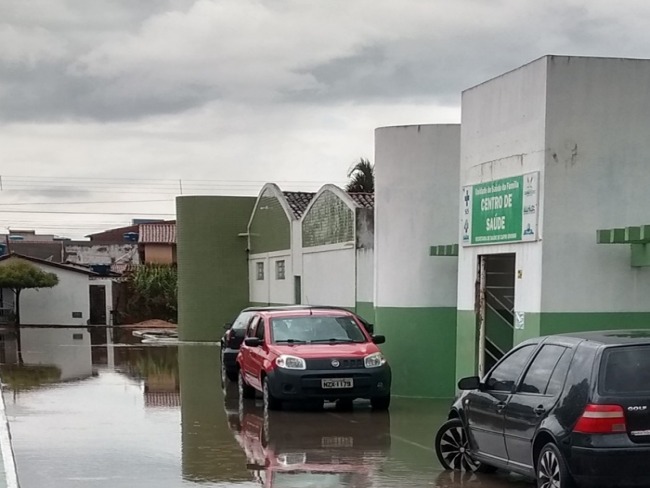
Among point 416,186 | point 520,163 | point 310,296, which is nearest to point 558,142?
point 520,163

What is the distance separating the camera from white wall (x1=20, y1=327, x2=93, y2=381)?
72.2 feet

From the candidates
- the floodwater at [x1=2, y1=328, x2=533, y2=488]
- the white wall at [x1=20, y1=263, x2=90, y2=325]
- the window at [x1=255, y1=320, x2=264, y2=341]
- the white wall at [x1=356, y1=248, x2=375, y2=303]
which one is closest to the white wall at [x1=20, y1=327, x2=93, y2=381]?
the floodwater at [x1=2, y1=328, x2=533, y2=488]

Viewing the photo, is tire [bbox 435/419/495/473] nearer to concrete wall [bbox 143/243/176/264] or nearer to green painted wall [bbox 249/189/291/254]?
green painted wall [bbox 249/189/291/254]

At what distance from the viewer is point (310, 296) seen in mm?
23422

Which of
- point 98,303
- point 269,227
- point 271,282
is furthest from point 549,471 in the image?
point 98,303

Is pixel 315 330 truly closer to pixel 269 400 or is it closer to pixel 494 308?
pixel 269 400

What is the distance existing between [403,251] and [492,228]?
3.41m

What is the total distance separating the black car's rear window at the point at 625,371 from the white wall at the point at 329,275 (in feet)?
40.6

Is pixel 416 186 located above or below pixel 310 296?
above

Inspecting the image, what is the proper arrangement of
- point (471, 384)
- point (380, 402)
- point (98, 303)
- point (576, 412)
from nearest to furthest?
point (576, 412), point (471, 384), point (380, 402), point (98, 303)

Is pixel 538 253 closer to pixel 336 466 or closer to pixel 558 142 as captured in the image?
pixel 558 142

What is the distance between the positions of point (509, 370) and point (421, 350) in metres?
7.59

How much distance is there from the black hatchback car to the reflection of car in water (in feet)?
5.48

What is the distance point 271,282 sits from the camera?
2875 centimetres
